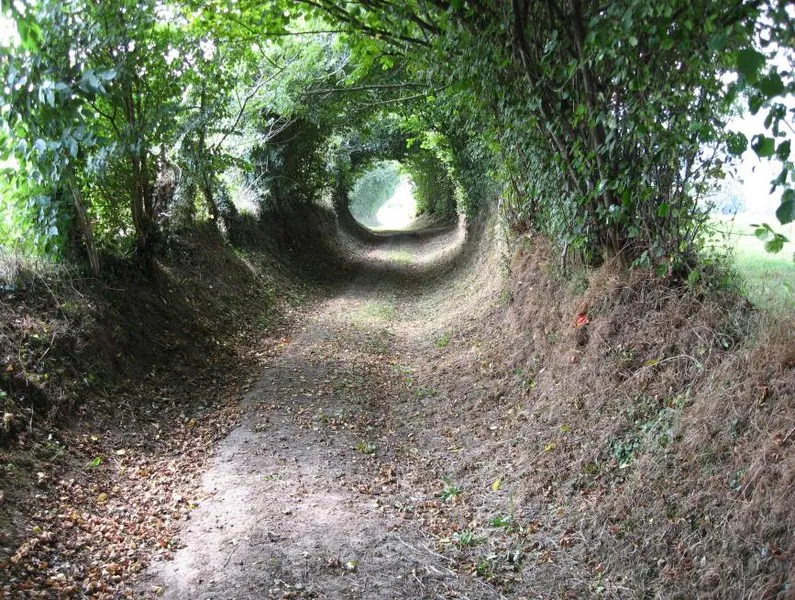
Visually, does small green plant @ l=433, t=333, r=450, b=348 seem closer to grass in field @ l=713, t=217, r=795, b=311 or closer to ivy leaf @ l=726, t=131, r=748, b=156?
grass in field @ l=713, t=217, r=795, b=311

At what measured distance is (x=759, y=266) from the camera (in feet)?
16.3

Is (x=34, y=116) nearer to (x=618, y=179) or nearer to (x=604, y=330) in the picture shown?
(x=618, y=179)

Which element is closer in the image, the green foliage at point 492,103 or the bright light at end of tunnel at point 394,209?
the green foliage at point 492,103

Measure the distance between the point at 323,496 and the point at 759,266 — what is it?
4.41m

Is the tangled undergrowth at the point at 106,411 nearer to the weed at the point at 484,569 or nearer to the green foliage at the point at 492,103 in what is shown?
the green foliage at the point at 492,103

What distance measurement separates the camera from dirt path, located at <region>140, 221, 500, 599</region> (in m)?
4.06

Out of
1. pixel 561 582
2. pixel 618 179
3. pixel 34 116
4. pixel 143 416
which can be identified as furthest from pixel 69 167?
pixel 561 582

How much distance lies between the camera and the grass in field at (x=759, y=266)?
448 centimetres

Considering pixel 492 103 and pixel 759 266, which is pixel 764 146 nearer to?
pixel 759 266

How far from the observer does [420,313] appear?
1354cm

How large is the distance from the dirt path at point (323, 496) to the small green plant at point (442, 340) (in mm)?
682

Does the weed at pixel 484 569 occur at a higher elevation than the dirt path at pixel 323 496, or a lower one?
lower

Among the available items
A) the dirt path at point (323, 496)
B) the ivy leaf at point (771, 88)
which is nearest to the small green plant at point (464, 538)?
the dirt path at point (323, 496)

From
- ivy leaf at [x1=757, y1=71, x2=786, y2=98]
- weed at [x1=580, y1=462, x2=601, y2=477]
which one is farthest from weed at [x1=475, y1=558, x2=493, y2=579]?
ivy leaf at [x1=757, y1=71, x2=786, y2=98]
